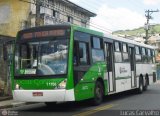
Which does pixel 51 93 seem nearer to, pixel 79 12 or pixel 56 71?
pixel 56 71

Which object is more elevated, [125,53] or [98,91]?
[125,53]

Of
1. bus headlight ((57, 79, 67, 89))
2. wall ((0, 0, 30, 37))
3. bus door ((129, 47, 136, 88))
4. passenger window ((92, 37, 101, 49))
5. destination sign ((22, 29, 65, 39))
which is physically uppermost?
wall ((0, 0, 30, 37))

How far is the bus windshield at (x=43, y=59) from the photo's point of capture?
1417 cm

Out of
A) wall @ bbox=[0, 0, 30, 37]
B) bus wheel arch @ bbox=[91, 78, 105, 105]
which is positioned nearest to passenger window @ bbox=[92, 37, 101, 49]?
bus wheel arch @ bbox=[91, 78, 105, 105]

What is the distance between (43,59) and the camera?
14.4 m

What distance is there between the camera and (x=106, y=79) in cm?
1742

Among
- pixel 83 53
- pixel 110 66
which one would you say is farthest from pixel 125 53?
pixel 83 53

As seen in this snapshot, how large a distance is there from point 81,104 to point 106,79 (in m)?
1.51

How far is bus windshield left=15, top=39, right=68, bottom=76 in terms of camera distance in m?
14.2

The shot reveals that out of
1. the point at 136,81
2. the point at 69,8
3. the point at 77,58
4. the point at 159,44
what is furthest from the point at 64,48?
the point at 159,44

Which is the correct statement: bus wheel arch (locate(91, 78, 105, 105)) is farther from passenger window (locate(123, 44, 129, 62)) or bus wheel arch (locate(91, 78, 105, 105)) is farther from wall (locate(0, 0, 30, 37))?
wall (locate(0, 0, 30, 37))

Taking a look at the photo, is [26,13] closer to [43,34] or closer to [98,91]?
[98,91]

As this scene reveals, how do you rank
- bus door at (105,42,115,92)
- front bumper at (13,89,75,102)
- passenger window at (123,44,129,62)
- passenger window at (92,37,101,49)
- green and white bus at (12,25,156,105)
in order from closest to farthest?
front bumper at (13,89,75,102), green and white bus at (12,25,156,105), passenger window at (92,37,101,49), bus door at (105,42,115,92), passenger window at (123,44,129,62)

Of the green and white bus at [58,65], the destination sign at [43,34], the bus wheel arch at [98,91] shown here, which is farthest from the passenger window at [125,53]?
the destination sign at [43,34]
